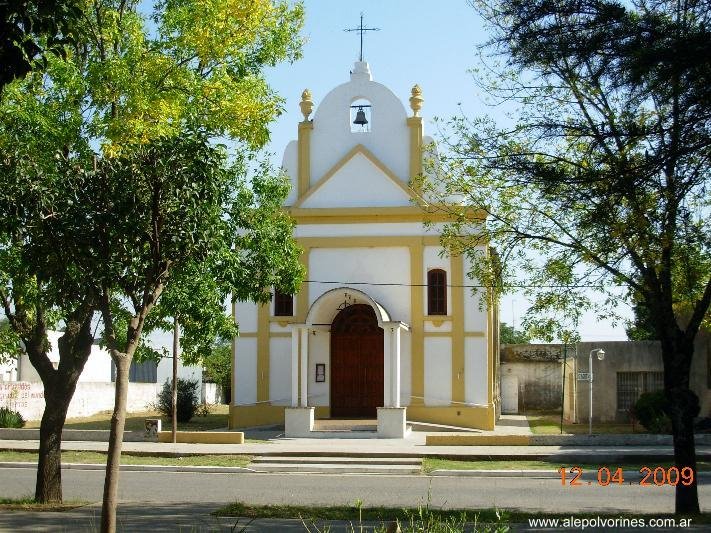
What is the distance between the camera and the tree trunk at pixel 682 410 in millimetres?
12336

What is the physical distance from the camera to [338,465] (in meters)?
21.5

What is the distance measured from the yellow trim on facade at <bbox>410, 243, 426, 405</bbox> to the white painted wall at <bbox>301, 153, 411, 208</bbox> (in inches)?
77.3

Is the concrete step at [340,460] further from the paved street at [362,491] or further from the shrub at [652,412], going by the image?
the shrub at [652,412]

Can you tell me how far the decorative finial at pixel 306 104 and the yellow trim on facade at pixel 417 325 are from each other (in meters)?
6.11

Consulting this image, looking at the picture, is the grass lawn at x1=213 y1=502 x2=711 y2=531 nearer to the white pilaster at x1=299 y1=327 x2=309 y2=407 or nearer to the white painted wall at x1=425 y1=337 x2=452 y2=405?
the white pilaster at x1=299 y1=327 x2=309 y2=407

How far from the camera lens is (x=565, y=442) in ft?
78.3

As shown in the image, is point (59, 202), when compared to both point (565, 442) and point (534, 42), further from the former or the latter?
point (565, 442)

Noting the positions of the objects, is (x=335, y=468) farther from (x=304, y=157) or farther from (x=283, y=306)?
(x=304, y=157)

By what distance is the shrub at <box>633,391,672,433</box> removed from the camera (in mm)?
27191

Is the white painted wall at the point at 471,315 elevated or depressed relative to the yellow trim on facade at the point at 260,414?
elevated

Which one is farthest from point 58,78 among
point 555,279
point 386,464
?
point 386,464

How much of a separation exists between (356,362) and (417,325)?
7.99ft

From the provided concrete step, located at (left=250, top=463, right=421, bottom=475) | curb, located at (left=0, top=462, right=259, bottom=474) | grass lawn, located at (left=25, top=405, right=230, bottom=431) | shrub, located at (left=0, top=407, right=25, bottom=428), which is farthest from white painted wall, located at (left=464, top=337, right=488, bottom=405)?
shrub, located at (left=0, top=407, right=25, bottom=428)
